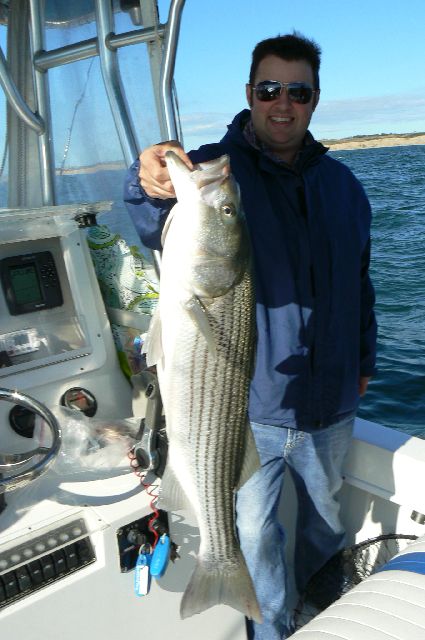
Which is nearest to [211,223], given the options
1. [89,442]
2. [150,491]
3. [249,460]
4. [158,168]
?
[158,168]

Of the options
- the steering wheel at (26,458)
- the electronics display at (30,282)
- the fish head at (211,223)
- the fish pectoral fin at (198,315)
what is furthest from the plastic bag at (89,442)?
the fish head at (211,223)

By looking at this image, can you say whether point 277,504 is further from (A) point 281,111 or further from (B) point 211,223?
(A) point 281,111

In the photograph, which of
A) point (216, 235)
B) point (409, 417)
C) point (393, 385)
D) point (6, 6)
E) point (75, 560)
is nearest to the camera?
point (216, 235)

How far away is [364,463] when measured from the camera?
3.20m

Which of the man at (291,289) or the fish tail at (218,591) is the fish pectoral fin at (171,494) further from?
the man at (291,289)

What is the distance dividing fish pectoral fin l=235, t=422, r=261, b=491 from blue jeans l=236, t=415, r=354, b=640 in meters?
0.35

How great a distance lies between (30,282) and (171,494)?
5.89ft

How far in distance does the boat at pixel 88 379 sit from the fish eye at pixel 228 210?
1.12 m

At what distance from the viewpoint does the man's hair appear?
2545mm

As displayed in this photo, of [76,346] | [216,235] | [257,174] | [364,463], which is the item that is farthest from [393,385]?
[216,235]

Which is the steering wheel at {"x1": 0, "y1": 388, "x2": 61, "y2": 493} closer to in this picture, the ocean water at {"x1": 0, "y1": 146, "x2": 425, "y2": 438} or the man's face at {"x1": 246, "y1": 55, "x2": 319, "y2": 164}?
the man's face at {"x1": 246, "y1": 55, "x2": 319, "y2": 164}

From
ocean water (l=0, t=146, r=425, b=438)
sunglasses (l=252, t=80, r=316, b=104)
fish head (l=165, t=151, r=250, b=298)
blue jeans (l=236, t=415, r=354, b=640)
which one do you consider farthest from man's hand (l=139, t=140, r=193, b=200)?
ocean water (l=0, t=146, r=425, b=438)

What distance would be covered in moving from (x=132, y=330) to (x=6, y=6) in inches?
107

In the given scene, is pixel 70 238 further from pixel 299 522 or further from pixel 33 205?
pixel 299 522
